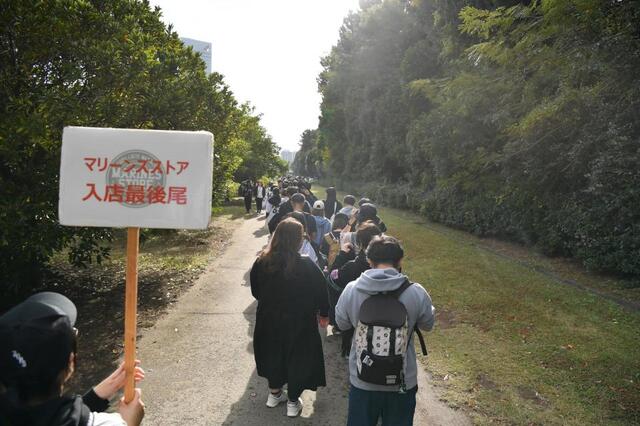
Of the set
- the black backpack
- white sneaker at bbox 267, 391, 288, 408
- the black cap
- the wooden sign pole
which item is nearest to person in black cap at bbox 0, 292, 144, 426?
the black cap

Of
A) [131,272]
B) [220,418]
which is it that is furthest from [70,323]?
[220,418]

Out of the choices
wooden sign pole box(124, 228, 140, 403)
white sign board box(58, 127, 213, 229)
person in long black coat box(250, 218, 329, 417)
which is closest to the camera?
wooden sign pole box(124, 228, 140, 403)

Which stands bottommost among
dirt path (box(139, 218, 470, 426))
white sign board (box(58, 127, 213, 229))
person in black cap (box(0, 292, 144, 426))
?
dirt path (box(139, 218, 470, 426))

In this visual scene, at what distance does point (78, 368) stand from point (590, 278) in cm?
1018

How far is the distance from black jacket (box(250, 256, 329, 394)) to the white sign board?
160cm

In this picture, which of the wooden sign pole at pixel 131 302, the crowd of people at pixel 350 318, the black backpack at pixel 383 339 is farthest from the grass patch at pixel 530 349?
the wooden sign pole at pixel 131 302

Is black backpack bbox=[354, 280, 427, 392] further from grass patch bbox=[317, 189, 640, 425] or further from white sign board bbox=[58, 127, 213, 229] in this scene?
grass patch bbox=[317, 189, 640, 425]

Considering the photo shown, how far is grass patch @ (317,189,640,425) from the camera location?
15.0 feet

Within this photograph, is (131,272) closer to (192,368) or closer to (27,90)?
(192,368)

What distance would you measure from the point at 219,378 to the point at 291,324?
150 cm

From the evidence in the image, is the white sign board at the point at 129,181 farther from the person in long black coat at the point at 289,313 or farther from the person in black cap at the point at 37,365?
the person in long black coat at the point at 289,313

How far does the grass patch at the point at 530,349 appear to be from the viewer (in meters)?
4.57

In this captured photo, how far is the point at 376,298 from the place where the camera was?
3.02 metres

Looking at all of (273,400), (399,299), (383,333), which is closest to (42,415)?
(383,333)
